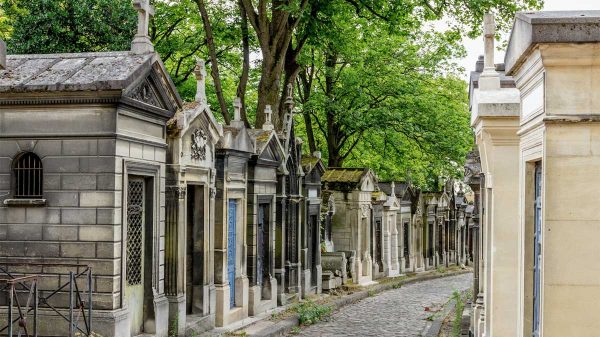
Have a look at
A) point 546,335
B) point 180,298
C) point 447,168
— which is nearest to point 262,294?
point 180,298

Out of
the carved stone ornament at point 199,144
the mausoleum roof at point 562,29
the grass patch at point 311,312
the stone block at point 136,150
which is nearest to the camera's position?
the mausoleum roof at point 562,29

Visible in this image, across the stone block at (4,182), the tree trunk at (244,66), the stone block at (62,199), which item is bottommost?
the stone block at (62,199)

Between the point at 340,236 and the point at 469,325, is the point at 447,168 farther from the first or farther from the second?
the point at 469,325

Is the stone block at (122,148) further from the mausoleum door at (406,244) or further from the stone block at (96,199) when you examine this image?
the mausoleum door at (406,244)

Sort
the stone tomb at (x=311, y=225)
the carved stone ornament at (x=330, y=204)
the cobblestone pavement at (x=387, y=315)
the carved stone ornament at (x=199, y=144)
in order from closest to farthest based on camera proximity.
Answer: the carved stone ornament at (x=199, y=144)
the cobblestone pavement at (x=387, y=315)
the stone tomb at (x=311, y=225)
the carved stone ornament at (x=330, y=204)

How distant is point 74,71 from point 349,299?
12.6 m

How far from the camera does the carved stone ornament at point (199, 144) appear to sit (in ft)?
42.3

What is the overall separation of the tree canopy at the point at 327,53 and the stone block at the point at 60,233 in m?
9.15

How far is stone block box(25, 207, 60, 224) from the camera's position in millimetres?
10133

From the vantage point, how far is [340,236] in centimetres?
2502

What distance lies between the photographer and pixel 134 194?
36.3 ft

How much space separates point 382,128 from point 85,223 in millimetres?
20641

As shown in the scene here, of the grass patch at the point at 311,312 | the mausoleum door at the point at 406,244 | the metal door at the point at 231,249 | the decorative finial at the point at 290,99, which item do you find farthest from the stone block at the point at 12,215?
the mausoleum door at the point at 406,244

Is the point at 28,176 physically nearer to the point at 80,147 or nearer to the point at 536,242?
the point at 80,147
